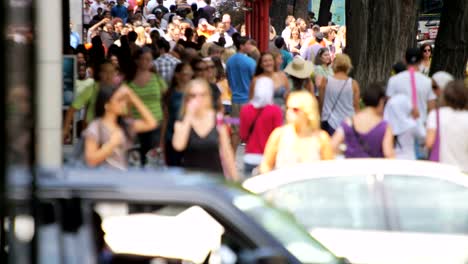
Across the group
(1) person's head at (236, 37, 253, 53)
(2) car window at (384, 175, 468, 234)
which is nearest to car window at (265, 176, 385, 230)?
(2) car window at (384, 175, 468, 234)

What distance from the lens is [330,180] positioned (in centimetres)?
727

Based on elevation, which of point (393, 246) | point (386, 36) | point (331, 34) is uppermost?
point (386, 36)

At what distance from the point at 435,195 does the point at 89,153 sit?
3.11 m

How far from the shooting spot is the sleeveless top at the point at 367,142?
9680 millimetres

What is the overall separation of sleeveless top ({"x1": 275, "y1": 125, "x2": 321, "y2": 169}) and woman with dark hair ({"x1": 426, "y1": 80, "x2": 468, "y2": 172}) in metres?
1.46

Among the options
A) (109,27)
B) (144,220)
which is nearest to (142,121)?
(144,220)

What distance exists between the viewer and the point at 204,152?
9633 millimetres

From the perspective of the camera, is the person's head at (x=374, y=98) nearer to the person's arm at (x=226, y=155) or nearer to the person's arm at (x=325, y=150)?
the person's arm at (x=325, y=150)

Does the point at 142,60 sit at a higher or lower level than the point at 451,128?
higher

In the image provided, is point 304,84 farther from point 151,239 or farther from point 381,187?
point 151,239

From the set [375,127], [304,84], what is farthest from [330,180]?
Result: [304,84]

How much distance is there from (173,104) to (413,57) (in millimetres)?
2740

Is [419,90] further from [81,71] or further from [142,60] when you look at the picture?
[81,71]

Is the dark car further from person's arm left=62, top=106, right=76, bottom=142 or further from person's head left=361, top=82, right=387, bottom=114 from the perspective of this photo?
person's arm left=62, top=106, right=76, bottom=142
